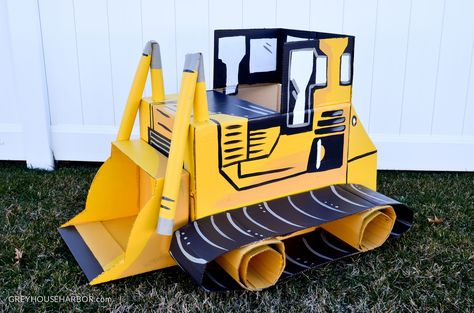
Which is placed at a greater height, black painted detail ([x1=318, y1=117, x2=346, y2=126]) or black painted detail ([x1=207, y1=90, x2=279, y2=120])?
black painted detail ([x1=207, y1=90, x2=279, y2=120])

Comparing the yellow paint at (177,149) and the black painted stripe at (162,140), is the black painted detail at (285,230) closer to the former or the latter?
the yellow paint at (177,149)

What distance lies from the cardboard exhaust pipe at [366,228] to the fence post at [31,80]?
1517 millimetres

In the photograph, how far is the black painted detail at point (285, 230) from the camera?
146cm

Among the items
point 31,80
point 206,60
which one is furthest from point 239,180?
point 31,80

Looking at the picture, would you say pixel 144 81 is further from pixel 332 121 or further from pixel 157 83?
pixel 332 121

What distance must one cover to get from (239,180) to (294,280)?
350 mm

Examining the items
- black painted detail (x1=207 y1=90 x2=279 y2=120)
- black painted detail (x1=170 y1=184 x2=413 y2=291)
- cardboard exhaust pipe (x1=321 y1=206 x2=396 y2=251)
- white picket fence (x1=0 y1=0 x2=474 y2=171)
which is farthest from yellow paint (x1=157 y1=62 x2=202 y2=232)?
white picket fence (x1=0 y1=0 x2=474 y2=171)

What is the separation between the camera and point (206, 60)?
8.24ft

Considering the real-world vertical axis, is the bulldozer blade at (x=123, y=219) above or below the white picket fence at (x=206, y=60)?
below

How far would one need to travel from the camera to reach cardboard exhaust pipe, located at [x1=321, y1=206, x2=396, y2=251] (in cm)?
171

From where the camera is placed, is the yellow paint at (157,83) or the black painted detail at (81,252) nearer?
the black painted detail at (81,252)

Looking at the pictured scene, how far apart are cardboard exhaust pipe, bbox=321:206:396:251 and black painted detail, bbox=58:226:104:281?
0.80 m

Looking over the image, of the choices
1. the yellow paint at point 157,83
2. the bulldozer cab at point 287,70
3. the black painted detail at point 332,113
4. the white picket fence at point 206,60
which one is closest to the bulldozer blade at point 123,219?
the yellow paint at point 157,83

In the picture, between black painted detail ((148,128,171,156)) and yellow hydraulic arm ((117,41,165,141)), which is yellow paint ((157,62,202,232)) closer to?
black painted detail ((148,128,171,156))
